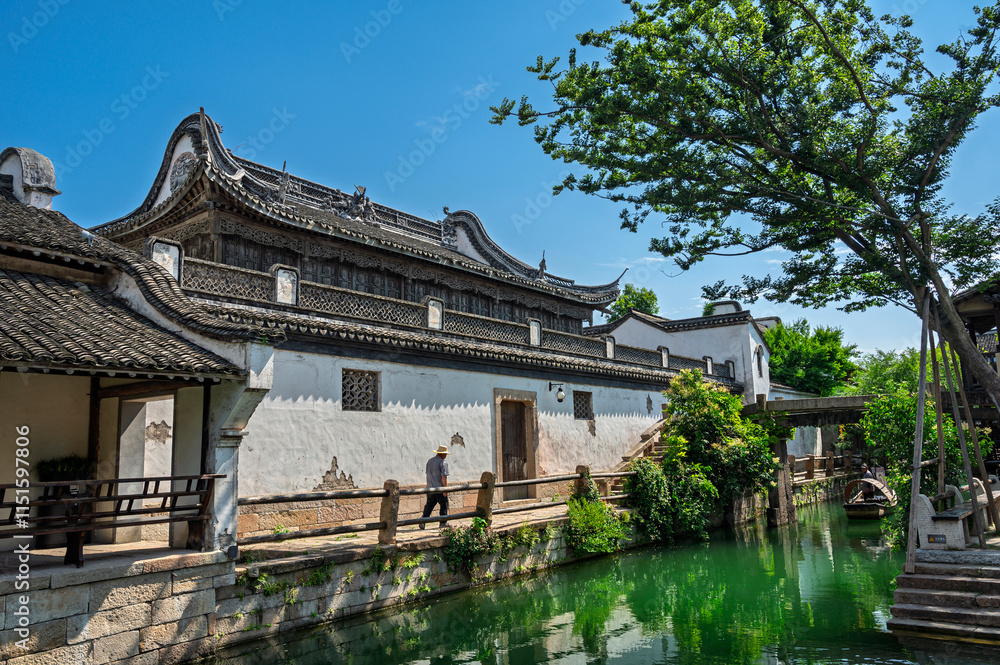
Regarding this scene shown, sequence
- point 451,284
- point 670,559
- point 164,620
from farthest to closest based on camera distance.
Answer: point 451,284, point 670,559, point 164,620

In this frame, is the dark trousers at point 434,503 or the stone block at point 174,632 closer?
the stone block at point 174,632

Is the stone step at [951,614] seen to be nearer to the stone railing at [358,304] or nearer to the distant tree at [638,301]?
the stone railing at [358,304]

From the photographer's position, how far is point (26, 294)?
7605 mm

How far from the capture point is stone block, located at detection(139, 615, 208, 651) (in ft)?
22.9

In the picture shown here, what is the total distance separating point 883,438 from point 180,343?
34.2 feet

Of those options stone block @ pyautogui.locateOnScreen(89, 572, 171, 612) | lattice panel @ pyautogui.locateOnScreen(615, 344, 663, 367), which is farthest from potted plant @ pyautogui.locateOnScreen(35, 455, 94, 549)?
lattice panel @ pyautogui.locateOnScreen(615, 344, 663, 367)

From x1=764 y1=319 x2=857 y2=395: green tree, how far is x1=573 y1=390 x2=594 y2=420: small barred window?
53.4 feet

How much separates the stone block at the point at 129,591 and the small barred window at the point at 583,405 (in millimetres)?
11947

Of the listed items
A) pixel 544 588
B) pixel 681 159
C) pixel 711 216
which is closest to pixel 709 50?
pixel 681 159

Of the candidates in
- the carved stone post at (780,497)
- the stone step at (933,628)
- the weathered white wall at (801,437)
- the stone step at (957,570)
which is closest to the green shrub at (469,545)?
the stone step at (933,628)

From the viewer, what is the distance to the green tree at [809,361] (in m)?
32.1

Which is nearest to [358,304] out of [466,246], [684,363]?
[466,246]

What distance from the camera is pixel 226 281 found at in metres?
11.7

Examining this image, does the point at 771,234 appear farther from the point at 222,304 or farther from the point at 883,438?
the point at 222,304
